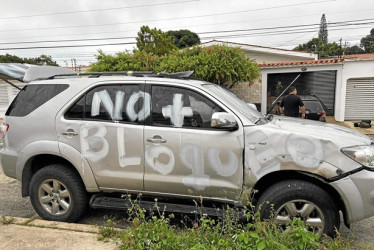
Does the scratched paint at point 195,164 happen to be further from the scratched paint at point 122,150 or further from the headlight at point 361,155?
the headlight at point 361,155

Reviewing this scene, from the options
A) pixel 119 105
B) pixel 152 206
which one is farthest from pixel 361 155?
pixel 119 105

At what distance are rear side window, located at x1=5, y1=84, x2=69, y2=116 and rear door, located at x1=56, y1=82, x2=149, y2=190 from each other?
0.37m

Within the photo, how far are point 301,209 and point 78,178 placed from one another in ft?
8.70

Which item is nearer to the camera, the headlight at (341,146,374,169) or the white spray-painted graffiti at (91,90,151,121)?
the headlight at (341,146,374,169)

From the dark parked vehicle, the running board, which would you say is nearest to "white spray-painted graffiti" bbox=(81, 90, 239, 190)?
the running board

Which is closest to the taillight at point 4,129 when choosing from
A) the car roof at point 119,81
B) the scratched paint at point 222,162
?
the car roof at point 119,81

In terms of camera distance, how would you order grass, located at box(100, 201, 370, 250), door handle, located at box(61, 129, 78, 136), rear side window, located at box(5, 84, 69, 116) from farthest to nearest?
rear side window, located at box(5, 84, 69, 116) → door handle, located at box(61, 129, 78, 136) → grass, located at box(100, 201, 370, 250)

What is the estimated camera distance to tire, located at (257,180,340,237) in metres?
2.93

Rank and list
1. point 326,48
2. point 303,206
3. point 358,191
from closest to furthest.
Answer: point 358,191, point 303,206, point 326,48

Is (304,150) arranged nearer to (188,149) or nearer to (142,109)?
(188,149)

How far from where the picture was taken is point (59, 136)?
3.60 meters

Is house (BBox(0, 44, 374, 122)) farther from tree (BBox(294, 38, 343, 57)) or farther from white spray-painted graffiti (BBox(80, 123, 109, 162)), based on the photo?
tree (BBox(294, 38, 343, 57))

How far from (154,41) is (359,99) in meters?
16.5

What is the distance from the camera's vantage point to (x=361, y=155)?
2.88 m
